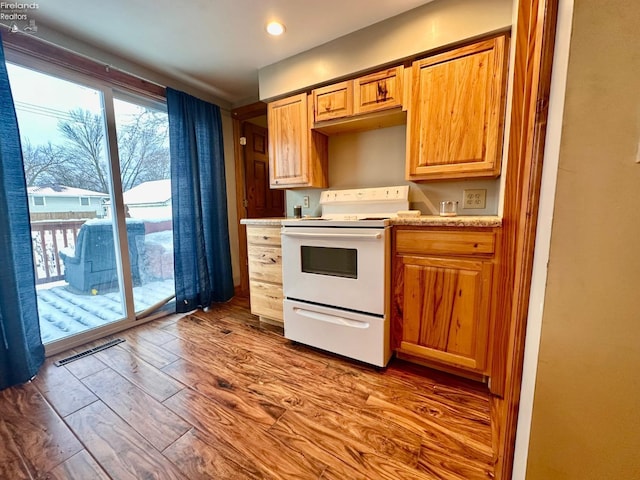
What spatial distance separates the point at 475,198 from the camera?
5.74 ft

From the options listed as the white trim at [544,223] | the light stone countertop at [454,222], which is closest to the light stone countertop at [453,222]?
the light stone countertop at [454,222]

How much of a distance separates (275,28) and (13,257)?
2204 mm

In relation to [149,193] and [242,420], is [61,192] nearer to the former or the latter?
[149,193]

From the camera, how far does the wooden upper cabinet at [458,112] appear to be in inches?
57.3

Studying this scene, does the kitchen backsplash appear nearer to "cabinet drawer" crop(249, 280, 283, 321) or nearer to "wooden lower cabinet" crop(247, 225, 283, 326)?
"wooden lower cabinet" crop(247, 225, 283, 326)

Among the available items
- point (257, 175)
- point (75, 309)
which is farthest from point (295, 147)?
point (75, 309)

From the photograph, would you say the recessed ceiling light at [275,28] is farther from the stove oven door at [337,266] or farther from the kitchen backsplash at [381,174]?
the stove oven door at [337,266]

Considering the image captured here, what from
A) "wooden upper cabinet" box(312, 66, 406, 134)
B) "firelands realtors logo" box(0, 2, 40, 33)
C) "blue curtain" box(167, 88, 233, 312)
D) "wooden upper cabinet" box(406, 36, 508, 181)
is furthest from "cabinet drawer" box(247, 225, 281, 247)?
"firelands realtors logo" box(0, 2, 40, 33)

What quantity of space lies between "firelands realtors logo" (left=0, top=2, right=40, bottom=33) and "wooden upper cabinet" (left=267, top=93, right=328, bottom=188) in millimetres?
1525

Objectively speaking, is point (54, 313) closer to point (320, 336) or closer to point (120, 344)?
point (120, 344)

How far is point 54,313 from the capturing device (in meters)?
1.89

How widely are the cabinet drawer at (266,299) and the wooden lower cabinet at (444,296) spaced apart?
938mm

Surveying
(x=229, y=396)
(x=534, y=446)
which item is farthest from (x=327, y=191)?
(x=534, y=446)

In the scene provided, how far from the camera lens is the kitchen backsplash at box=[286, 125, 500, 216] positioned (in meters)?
1.78
